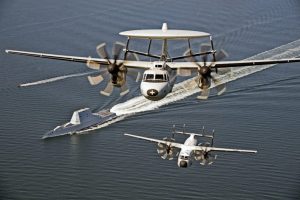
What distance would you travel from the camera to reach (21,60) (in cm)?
9738

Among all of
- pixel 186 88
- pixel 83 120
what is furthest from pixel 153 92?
pixel 186 88

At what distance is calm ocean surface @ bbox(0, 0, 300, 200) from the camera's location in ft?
241

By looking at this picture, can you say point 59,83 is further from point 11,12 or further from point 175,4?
point 175,4

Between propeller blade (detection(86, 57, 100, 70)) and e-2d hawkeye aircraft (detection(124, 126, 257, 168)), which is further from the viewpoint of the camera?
e-2d hawkeye aircraft (detection(124, 126, 257, 168))

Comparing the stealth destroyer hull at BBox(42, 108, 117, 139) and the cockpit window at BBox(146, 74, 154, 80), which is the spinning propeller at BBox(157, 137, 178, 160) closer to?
the stealth destroyer hull at BBox(42, 108, 117, 139)

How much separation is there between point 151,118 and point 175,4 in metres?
35.9

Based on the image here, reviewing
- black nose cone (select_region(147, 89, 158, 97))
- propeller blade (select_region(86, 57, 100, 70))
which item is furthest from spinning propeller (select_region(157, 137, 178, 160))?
black nose cone (select_region(147, 89, 158, 97))

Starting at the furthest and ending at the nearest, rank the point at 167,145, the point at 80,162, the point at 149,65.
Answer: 1. the point at 80,162
2. the point at 167,145
3. the point at 149,65

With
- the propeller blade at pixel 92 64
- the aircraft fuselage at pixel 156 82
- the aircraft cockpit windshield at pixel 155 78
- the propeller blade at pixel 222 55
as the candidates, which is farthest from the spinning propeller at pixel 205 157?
the aircraft cockpit windshield at pixel 155 78

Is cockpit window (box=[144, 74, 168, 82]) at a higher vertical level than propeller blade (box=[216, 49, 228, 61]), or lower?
lower

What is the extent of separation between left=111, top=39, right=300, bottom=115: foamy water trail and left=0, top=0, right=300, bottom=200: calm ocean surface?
119 centimetres

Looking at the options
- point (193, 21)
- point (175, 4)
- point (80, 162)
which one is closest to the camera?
point (80, 162)

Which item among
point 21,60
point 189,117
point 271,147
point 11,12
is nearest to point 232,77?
point 189,117

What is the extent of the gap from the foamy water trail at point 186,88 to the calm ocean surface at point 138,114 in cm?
119
